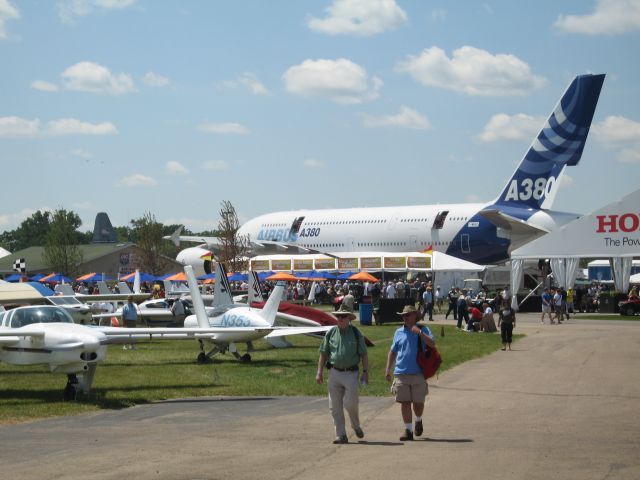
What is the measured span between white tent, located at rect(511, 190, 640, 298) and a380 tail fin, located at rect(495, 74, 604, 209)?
428 inches

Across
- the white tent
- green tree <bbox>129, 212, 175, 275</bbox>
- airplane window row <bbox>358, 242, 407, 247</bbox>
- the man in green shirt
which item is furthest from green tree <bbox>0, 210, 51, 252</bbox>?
the man in green shirt

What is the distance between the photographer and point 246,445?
11234mm

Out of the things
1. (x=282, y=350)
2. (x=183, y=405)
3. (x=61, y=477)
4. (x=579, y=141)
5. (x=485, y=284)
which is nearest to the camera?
(x=61, y=477)

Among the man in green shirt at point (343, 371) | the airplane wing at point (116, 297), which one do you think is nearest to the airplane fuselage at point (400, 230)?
the airplane wing at point (116, 297)

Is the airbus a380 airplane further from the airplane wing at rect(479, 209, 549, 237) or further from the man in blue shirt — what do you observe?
the man in blue shirt

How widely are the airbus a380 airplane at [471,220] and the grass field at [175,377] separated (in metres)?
28.4

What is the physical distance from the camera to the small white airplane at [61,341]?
15.8m

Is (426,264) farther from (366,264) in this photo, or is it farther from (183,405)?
(183,405)

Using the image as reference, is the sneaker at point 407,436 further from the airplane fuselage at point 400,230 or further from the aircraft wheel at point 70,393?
the airplane fuselage at point 400,230

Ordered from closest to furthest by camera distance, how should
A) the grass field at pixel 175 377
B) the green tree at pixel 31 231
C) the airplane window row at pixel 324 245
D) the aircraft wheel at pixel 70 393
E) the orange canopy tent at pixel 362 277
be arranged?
1. the grass field at pixel 175 377
2. the aircraft wheel at pixel 70 393
3. the orange canopy tent at pixel 362 277
4. the airplane window row at pixel 324 245
5. the green tree at pixel 31 231

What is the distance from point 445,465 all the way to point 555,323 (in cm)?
2951

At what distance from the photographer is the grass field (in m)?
15.9

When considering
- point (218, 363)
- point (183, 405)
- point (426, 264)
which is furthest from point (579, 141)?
point (183, 405)

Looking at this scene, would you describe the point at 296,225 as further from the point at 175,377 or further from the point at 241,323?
the point at 175,377
